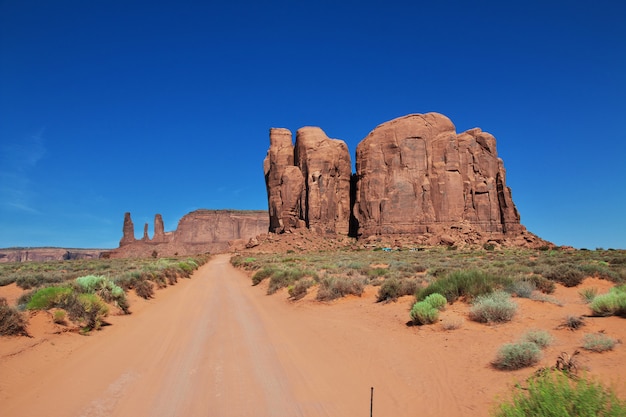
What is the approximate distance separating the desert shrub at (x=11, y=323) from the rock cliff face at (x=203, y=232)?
117283 millimetres

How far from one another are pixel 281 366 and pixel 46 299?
665 cm

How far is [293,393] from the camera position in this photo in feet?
17.6

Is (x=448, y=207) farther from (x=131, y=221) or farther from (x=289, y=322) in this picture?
(x=131, y=221)

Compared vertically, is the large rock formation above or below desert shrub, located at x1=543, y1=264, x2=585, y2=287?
above

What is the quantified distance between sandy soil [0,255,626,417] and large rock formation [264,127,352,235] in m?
58.3

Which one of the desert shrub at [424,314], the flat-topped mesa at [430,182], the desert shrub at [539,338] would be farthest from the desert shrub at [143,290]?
the flat-topped mesa at [430,182]

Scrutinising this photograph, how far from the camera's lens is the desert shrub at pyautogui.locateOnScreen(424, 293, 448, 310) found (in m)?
9.36

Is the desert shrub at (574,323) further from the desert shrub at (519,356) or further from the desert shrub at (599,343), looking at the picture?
the desert shrub at (519,356)

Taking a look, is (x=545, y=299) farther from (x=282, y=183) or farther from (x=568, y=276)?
(x=282, y=183)

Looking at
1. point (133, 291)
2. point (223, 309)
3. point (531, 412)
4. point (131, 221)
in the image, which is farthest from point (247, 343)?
point (131, 221)

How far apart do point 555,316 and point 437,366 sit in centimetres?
324

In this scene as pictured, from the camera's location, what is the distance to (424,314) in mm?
8547

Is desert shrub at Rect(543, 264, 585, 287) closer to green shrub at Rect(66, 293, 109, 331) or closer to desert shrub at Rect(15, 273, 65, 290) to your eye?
green shrub at Rect(66, 293, 109, 331)

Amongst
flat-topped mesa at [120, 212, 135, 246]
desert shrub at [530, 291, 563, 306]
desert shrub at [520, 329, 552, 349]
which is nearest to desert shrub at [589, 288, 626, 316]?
desert shrub at [530, 291, 563, 306]
